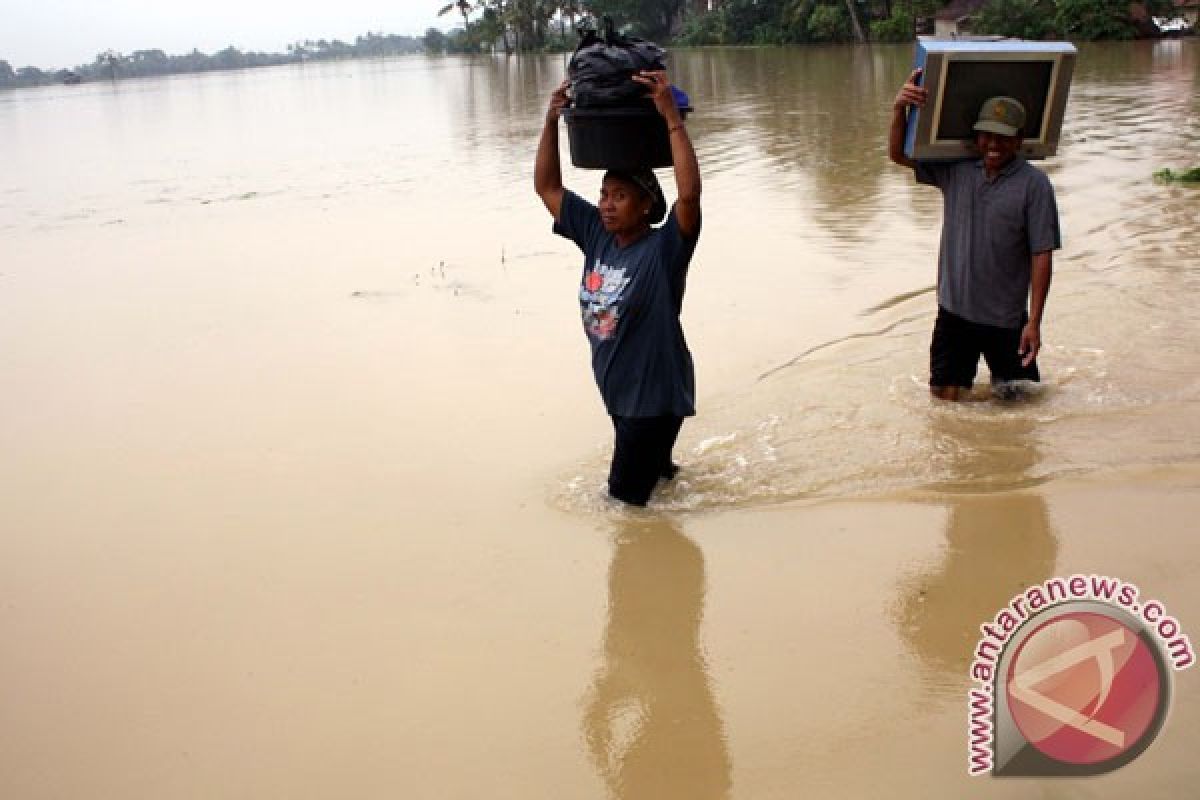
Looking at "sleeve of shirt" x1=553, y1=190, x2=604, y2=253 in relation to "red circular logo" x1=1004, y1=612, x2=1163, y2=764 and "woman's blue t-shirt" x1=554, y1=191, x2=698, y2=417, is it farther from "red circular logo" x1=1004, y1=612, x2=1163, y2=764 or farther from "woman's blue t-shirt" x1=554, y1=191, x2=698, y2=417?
"red circular logo" x1=1004, y1=612, x2=1163, y2=764

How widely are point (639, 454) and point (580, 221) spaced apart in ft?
2.82

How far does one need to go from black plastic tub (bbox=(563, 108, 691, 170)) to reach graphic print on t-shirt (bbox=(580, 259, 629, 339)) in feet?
1.22

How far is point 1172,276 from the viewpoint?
6945 millimetres

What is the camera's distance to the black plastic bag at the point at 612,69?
3.64m

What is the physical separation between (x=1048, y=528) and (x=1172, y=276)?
12.4 feet

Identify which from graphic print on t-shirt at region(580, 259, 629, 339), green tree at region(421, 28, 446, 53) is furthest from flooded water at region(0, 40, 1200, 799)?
green tree at region(421, 28, 446, 53)

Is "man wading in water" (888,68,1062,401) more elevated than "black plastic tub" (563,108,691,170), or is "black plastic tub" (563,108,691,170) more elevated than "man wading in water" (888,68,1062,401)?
"black plastic tub" (563,108,691,170)

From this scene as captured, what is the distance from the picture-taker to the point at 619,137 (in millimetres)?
3699

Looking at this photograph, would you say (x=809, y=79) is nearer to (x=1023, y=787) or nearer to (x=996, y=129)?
(x=996, y=129)

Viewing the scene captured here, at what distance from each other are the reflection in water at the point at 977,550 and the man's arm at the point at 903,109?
119 centimetres

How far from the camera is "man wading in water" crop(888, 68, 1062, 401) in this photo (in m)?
4.61

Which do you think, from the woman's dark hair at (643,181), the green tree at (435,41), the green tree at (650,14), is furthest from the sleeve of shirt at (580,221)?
the green tree at (435,41)

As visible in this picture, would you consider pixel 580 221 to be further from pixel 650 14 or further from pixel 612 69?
pixel 650 14

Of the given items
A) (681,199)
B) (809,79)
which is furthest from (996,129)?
(809,79)
